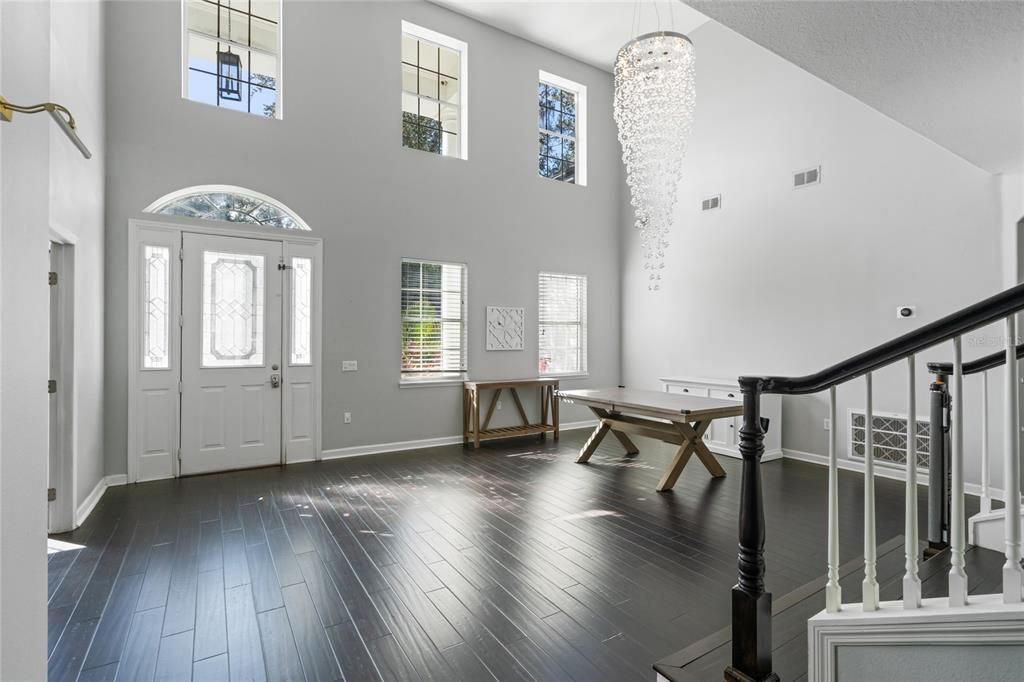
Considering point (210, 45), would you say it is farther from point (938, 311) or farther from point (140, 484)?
point (938, 311)

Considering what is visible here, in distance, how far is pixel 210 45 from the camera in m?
5.04

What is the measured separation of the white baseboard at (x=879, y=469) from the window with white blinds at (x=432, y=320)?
12.6ft

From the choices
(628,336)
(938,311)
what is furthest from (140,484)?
(938,311)

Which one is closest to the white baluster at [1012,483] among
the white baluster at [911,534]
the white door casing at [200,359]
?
the white baluster at [911,534]

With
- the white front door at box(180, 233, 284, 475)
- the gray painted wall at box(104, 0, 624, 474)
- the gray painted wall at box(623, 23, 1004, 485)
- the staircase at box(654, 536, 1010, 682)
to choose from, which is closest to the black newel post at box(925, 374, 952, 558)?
the staircase at box(654, 536, 1010, 682)

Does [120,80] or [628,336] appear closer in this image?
[120,80]

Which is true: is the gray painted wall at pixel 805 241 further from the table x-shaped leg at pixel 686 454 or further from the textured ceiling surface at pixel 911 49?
the table x-shaped leg at pixel 686 454

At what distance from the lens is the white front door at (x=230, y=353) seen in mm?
4785

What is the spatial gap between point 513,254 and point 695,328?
2528 mm

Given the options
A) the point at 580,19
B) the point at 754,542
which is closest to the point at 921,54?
the point at 754,542

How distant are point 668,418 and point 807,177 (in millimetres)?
3159

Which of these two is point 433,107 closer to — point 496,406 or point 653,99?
point 653,99

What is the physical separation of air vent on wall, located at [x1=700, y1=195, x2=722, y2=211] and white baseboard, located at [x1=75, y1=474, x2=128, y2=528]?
22.0 feet

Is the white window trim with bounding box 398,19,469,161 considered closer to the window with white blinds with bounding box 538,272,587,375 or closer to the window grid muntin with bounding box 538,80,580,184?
the window grid muntin with bounding box 538,80,580,184
